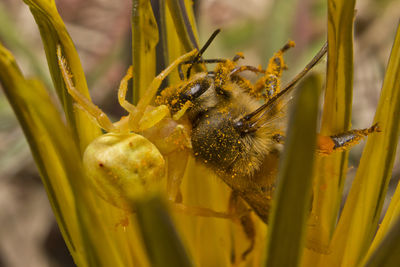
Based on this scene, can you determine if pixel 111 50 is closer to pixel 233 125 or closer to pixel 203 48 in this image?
pixel 203 48


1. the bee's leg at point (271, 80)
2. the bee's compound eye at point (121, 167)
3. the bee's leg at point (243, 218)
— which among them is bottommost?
the bee's leg at point (243, 218)

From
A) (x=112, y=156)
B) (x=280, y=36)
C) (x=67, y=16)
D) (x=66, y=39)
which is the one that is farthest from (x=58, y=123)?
(x=67, y=16)

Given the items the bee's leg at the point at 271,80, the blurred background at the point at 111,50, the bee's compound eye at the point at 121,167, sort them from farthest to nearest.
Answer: the blurred background at the point at 111,50 < the bee's leg at the point at 271,80 < the bee's compound eye at the point at 121,167

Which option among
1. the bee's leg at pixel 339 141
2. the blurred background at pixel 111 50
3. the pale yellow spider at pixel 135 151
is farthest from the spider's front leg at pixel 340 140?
the blurred background at pixel 111 50

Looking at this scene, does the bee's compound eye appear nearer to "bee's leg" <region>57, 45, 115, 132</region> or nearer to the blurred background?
"bee's leg" <region>57, 45, 115, 132</region>

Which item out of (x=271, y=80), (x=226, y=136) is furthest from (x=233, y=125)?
(x=271, y=80)

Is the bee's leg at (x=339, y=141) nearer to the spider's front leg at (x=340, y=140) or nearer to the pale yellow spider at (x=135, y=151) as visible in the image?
the spider's front leg at (x=340, y=140)

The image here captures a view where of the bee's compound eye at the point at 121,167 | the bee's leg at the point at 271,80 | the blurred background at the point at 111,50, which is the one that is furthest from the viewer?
the blurred background at the point at 111,50
